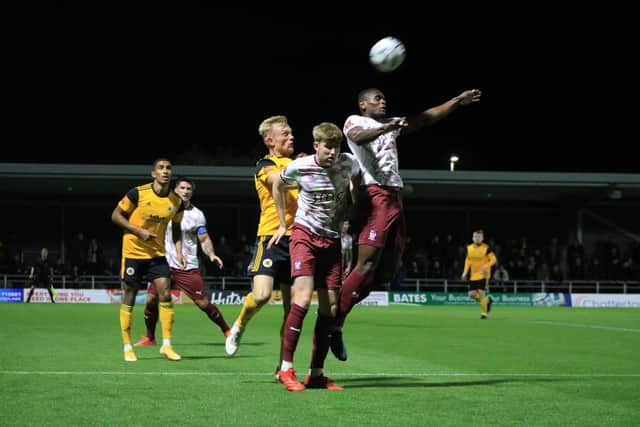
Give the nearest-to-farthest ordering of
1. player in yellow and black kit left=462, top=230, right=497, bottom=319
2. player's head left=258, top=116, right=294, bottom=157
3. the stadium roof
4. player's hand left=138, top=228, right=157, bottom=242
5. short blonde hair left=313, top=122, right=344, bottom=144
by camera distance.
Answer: short blonde hair left=313, top=122, right=344, bottom=144 → player's head left=258, top=116, right=294, bottom=157 → player's hand left=138, top=228, right=157, bottom=242 → player in yellow and black kit left=462, top=230, right=497, bottom=319 → the stadium roof

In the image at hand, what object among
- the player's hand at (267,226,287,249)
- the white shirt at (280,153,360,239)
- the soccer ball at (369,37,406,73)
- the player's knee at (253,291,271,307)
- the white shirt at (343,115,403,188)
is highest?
the soccer ball at (369,37,406,73)

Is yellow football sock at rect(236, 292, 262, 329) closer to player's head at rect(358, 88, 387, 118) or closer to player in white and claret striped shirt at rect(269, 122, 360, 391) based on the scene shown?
player in white and claret striped shirt at rect(269, 122, 360, 391)

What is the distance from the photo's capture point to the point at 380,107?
858 centimetres

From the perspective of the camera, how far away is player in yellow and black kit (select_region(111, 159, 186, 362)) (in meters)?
10.6

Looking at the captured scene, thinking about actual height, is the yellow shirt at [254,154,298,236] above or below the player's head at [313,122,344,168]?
below

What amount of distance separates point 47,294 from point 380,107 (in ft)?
99.1

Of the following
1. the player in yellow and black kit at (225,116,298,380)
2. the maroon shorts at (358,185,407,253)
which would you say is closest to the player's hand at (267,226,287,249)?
the player in yellow and black kit at (225,116,298,380)

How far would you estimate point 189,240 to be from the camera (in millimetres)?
14062

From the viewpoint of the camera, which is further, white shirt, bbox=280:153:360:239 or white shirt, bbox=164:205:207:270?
white shirt, bbox=164:205:207:270

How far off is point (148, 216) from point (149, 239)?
1.33ft

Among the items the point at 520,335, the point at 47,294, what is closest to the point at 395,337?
the point at 520,335

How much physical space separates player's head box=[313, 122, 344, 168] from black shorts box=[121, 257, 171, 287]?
3899mm

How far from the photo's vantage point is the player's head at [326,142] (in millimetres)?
7570

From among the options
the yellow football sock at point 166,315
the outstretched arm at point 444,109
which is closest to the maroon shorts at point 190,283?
the yellow football sock at point 166,315
